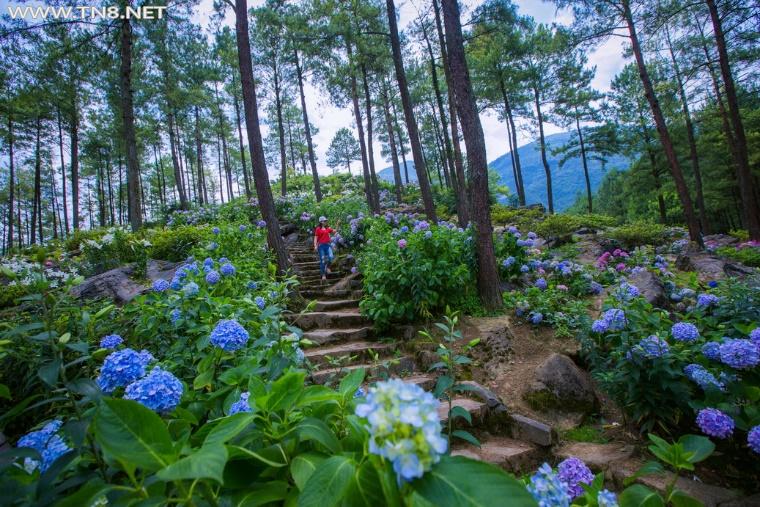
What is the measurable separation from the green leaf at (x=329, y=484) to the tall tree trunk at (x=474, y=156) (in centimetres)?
526

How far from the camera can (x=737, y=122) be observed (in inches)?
375

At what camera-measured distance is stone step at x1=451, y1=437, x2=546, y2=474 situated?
299 cm

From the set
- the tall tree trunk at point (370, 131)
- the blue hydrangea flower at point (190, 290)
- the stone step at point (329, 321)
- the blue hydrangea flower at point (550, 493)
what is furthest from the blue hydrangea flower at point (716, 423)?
the tall tree trunk at point (370, 131)

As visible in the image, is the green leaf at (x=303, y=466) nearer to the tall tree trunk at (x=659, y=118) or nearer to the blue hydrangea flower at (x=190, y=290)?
the blue hydrangea flower at (x=190, y=290)

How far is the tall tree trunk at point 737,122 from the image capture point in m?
9.15

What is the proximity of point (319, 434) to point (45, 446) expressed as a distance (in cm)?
80

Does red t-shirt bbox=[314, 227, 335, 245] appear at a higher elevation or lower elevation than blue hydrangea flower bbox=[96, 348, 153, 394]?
higher

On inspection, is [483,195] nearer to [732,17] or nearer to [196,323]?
[196,323]

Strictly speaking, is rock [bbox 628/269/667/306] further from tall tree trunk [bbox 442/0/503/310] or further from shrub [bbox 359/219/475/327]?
shrub [bbox 359/219/475/327]

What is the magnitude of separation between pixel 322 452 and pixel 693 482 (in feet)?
9.35

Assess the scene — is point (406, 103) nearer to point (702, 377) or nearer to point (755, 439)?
point (702, 377)

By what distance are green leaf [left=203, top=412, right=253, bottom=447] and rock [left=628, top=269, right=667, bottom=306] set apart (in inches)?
204

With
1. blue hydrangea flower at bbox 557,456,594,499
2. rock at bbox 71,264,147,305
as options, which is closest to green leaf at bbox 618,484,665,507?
blue hydrangea flower at bbox 557,456,594,499

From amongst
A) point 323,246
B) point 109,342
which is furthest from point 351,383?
point 323,246
